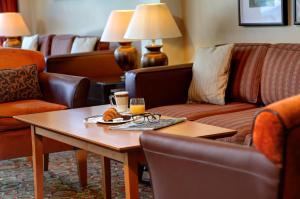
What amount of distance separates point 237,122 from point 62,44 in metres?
3.85

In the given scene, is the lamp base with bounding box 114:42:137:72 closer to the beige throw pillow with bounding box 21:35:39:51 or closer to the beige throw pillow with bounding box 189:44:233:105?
the beige throw pillow with bounding box 189:44:233:105

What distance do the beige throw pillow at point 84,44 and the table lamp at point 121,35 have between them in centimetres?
102

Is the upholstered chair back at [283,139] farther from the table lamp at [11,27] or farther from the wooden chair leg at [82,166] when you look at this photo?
the table lamp at [11,27]

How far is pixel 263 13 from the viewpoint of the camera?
437 centimetres

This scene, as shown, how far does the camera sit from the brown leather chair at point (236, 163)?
167 centimetres

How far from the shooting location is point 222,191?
1.89 m

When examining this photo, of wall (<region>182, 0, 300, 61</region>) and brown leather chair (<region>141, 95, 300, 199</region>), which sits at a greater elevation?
wall (<region>182, 0, 300, 61</region>)

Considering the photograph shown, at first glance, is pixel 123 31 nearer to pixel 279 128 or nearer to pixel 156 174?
pixel 156 174

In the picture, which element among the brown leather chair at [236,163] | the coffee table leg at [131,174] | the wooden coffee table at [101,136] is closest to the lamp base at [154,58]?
the wooden coffee table at [101,136]

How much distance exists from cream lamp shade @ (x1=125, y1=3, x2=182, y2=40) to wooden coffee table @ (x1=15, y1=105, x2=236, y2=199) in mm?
1189

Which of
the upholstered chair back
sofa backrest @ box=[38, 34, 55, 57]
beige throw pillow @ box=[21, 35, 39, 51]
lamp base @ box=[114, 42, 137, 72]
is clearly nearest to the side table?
lamp base @ box=[114, 42, 137, 72]

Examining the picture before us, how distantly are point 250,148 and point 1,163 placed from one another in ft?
10.8

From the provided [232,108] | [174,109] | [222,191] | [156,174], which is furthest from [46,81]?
[222,191]

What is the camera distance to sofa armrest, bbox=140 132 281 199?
173cm
